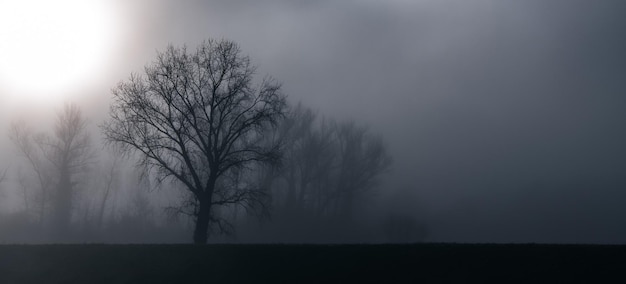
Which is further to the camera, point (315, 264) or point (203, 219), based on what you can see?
point (203, 219)

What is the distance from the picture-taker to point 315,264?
28188 millimetres

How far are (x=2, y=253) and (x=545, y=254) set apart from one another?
25.6 m

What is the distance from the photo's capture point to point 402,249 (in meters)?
27.9

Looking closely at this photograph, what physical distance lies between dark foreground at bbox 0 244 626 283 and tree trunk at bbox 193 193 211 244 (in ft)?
28.2

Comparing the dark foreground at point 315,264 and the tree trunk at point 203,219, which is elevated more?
the tree trunk at point 203,219

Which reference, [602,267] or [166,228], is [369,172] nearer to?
[166,228]

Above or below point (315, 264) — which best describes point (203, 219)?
above

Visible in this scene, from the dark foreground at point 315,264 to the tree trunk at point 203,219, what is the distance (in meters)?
8.59

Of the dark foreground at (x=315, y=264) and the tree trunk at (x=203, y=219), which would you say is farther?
the tree trunk at (x=203, y=219)

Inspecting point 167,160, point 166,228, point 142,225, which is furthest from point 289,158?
point 167,160

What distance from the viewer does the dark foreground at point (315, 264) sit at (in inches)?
974

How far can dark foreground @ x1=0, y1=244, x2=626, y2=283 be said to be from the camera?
81.1 ft

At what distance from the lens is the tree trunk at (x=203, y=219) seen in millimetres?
42000

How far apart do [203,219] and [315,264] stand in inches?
601
